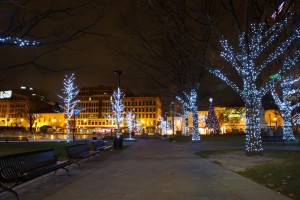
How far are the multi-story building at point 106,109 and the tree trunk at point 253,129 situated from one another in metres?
132

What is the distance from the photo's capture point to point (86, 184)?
10719 mm

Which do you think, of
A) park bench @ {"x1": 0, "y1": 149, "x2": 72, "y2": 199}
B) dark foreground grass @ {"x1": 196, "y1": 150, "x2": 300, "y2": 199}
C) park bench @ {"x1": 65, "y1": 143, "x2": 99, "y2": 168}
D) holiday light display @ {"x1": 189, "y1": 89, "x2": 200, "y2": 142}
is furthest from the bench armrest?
holiday light display @ {"x1": 189, "y1": 89, "x2": 200, "y2": 142}

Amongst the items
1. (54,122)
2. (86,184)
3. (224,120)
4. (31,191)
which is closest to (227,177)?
(86,184)

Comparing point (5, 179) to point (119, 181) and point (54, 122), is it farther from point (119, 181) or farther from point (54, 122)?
point (54, 122)

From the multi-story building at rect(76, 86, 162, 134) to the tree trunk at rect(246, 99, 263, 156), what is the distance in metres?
132

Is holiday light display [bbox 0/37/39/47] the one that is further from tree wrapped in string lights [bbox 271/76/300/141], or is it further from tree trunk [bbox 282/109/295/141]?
tree trunk [bbox 282/109/295/141]

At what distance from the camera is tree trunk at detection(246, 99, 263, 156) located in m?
18.5

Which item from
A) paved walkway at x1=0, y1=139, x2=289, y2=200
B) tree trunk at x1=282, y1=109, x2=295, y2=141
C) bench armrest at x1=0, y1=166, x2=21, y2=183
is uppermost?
tree trunk at x1=282, y1=109, x2=295, y2=141

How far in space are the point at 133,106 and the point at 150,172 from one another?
145505 millimetres

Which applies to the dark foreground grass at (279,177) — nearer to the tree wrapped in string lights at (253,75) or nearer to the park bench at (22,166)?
the tree wrapped in string lights at (253,75)

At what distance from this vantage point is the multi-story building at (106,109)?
15525cm

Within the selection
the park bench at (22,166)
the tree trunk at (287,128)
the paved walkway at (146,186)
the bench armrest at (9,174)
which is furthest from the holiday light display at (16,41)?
the tree trunk at (287,128)

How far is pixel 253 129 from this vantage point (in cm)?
1866

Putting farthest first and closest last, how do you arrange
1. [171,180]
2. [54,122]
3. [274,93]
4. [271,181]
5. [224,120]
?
[54,122] < [224,120] < [274,93] < [171,180] < [271,181]
